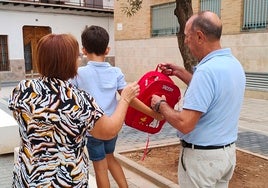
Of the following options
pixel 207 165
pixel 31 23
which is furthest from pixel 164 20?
pixel 207 165

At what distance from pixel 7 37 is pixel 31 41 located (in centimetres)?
216

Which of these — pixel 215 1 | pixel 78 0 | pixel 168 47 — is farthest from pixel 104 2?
pixel 215 1

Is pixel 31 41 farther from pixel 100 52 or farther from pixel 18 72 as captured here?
pixel 100 52

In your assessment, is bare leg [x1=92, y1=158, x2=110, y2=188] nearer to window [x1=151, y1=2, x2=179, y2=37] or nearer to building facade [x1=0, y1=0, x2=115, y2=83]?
window [x1=151, y1=2, x2=179, y2=37]

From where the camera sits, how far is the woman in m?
1.77

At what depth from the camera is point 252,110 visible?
29.7 ft

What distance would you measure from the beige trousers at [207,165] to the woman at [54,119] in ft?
2.05

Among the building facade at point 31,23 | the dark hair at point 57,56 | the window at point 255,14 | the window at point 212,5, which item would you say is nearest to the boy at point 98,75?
the dark hair at point 57,56

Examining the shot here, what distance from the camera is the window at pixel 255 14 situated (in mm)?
10266

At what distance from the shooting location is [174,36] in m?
14.2

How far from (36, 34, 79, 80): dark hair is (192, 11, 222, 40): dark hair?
75 centimetres

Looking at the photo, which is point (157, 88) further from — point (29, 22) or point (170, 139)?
point (29, 22)

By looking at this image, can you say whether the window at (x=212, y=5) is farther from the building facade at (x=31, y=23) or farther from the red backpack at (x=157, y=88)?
the red backpack at (x=157, y=88)

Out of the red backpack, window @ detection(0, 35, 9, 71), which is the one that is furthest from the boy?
window @ detection(0, 35, 9, 71)
